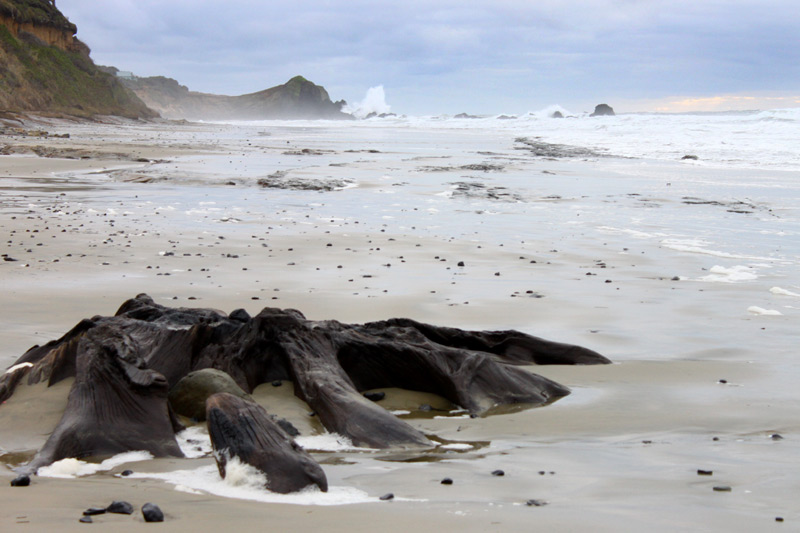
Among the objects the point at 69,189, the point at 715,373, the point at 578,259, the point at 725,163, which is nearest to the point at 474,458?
the point at 715,373

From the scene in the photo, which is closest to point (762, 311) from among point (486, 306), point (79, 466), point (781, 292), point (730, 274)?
point (781, 292)

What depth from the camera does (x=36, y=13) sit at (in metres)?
72.2

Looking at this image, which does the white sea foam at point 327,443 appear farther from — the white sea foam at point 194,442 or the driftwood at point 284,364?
the white sea foam at point 194,442

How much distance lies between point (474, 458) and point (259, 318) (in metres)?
1.71

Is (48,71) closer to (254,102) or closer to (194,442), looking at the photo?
(194,442)

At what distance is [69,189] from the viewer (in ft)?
53.1

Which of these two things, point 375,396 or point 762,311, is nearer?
point 375,396

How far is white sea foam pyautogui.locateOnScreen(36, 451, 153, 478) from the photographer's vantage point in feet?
11.4

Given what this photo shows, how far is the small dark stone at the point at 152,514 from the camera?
2760 mm

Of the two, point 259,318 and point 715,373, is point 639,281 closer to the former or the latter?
point 715,373

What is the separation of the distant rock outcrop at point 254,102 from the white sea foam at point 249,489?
166m

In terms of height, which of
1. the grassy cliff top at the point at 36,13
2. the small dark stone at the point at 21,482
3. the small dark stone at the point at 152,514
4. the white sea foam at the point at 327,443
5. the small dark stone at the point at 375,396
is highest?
the grassy cliff top at the point at 36,13

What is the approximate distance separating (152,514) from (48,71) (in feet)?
238

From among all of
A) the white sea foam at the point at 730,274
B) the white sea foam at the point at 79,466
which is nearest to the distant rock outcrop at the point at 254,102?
the white sea foam at the point at 730,274
